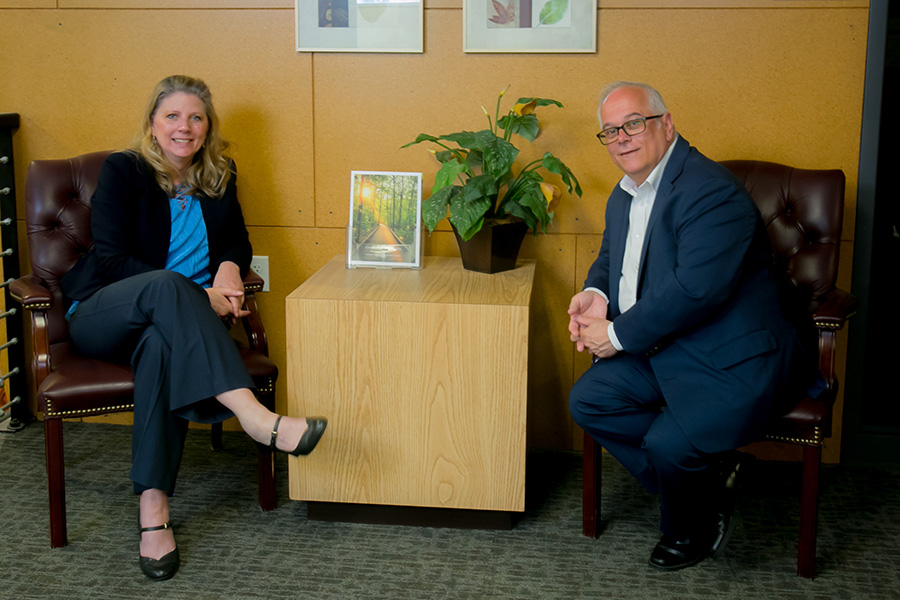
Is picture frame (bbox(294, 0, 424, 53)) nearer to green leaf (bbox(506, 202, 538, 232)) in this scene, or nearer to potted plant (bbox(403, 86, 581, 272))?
potted plant (bbox(403, 86, 581, 272))

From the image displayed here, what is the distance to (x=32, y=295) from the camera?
241 cm

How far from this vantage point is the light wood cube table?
236 centimetres

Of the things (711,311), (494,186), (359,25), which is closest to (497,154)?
(494,186)

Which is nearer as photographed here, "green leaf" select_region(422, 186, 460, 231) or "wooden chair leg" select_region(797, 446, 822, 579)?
"wooden chair leg" select_region(797, 446, 822, 579)

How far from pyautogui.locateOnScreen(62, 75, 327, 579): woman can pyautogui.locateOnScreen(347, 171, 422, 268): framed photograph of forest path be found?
0.37 metres

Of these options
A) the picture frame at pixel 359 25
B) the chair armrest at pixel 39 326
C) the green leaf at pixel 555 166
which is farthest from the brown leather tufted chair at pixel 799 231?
the chair armrest at pixel 39 326

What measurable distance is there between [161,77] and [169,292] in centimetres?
107

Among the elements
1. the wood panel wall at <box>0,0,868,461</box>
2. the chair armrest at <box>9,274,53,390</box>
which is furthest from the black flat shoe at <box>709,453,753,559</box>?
the chair armrest at <box>9,274,53,390</box>

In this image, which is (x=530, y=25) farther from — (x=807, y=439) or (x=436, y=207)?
(x=807, y=439)

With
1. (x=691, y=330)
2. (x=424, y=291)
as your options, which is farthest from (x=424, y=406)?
(x=691, y=330)

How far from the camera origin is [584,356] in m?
3.09

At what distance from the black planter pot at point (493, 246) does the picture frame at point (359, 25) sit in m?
0.70

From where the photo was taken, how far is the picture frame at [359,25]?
113 inches

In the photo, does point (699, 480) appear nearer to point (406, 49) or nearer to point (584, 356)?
→ point (584, 356)
